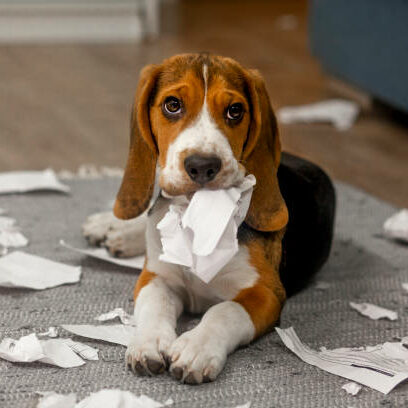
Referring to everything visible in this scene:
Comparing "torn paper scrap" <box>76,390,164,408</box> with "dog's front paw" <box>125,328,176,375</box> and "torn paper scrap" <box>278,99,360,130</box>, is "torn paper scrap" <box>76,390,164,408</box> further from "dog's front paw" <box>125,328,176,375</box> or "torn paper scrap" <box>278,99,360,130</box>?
"torn paper scrap" <box>278,99,360,130</box>

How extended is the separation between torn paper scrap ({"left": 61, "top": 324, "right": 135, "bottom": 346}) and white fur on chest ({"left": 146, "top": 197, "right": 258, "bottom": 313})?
184mm

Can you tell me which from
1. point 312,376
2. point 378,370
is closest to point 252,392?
point 312,376

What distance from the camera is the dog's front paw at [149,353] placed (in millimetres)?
2008

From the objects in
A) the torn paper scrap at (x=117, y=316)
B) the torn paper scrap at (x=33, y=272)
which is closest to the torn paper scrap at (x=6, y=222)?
the torn paper scrap at (x=33, y=272)

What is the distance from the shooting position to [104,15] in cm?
706

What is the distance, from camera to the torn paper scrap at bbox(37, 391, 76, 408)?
1.92 meters

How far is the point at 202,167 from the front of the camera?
199 cm

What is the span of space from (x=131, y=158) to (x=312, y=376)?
783mm

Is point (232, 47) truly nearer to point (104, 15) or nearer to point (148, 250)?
point (104, 15)

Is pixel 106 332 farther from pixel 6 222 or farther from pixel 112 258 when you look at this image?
pixel 6 222

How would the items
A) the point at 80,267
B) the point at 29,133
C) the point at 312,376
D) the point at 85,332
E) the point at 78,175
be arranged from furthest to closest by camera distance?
the point at 29,133
the point at 78,175
the point at 80,267
the point at 85,332
the point at 312,376

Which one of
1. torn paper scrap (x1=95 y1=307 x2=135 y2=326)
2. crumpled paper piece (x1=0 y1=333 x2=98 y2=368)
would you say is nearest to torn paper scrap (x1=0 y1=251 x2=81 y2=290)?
torn paper scrap (x1=95 y1=307 x2=135 y2=326)

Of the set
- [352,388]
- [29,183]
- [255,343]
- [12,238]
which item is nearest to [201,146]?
[255,343]

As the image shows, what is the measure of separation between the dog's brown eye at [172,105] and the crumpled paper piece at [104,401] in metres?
0.72
